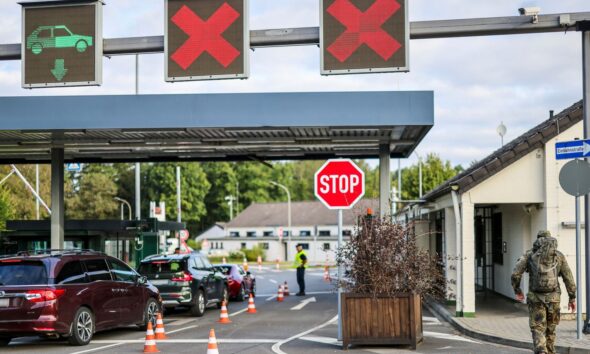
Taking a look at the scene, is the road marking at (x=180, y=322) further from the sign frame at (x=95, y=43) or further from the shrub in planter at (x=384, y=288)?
the sign frame at (x=95, y=43)

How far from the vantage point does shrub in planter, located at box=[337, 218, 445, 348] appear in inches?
549

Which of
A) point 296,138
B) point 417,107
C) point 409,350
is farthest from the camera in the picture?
point 296,138

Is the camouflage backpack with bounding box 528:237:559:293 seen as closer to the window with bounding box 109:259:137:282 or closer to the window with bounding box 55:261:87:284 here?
the window with bounding box 55:261:87:284

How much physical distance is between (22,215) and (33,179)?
5.45 metres

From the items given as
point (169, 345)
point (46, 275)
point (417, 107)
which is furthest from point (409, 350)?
point (417, 107)

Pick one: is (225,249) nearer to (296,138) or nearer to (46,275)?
(296,138)

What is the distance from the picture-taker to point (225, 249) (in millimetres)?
97750

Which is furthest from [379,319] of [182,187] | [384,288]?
[182,187]

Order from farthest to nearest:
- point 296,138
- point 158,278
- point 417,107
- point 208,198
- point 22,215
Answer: point 208,198, point 22,215, point 296,138, point 158,278, point 417,107

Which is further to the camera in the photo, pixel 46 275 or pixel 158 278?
pixel 158 278

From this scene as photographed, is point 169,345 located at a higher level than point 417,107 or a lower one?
lower

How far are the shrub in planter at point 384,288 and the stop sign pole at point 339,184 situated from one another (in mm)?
361

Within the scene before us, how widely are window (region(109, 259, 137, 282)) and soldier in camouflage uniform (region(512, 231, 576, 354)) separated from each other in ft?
27.3

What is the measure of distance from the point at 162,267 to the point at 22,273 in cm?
712
